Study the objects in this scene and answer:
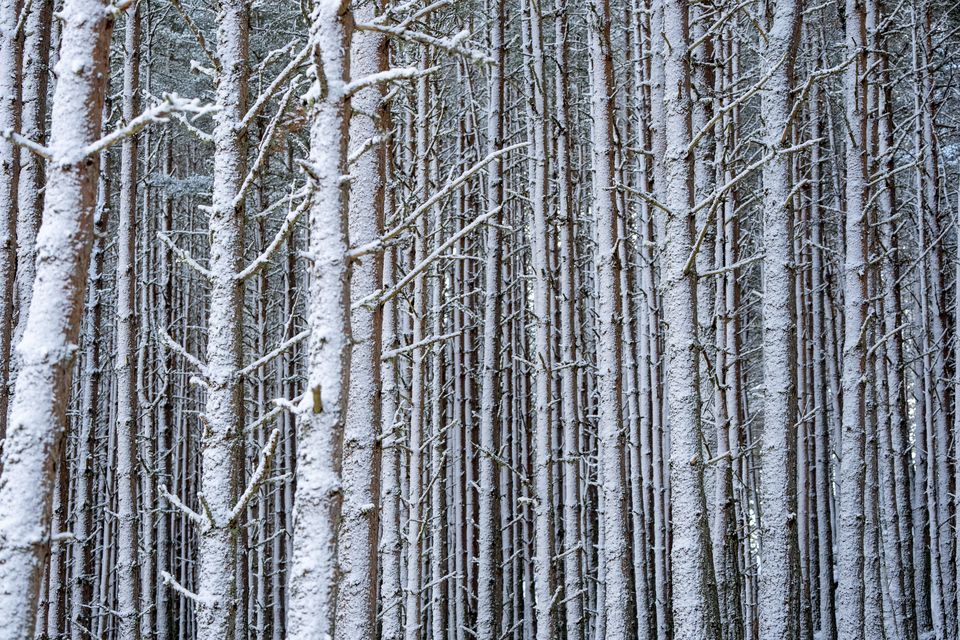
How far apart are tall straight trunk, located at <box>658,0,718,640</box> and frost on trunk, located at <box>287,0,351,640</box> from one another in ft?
6.95

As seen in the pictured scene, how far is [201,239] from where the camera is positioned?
18.1 metres

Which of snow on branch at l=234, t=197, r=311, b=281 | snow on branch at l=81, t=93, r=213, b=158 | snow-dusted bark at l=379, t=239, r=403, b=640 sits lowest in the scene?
snow-dusted bark at l=379, t=239, r=403, b=640

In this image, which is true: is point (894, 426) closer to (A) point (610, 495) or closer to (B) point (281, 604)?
(A) point (610, 495)

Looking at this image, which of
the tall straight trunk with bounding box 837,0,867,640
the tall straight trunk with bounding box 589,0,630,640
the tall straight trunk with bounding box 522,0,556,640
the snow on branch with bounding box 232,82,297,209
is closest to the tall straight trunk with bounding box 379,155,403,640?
the tall straight trunk with bounding box 522,0,556,640

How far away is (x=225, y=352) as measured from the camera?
12.7 ft

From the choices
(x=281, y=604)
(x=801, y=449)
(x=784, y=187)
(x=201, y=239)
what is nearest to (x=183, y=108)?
(x=784, y=187)

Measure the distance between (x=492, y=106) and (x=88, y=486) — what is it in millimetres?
4844

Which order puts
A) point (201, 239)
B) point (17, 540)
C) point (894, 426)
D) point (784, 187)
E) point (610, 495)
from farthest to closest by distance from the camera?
point (201, 239), point (894, 426), point (610, 495), point (784, 187), point (17, 540)

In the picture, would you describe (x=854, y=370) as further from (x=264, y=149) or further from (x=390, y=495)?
(x=264, y=149)

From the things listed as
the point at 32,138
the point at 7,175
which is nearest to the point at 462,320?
the point at 32,138

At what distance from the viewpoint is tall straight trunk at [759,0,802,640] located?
5051 mm

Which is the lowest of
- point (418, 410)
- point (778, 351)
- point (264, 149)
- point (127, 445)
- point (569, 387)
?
point (127, 445)

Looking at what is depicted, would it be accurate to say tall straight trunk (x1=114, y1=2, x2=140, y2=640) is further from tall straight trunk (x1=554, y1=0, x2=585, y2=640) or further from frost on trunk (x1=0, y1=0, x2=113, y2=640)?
frost on trunk (x1=0, y1=0, x2=113, y2=640)

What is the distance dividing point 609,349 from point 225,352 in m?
2.78
